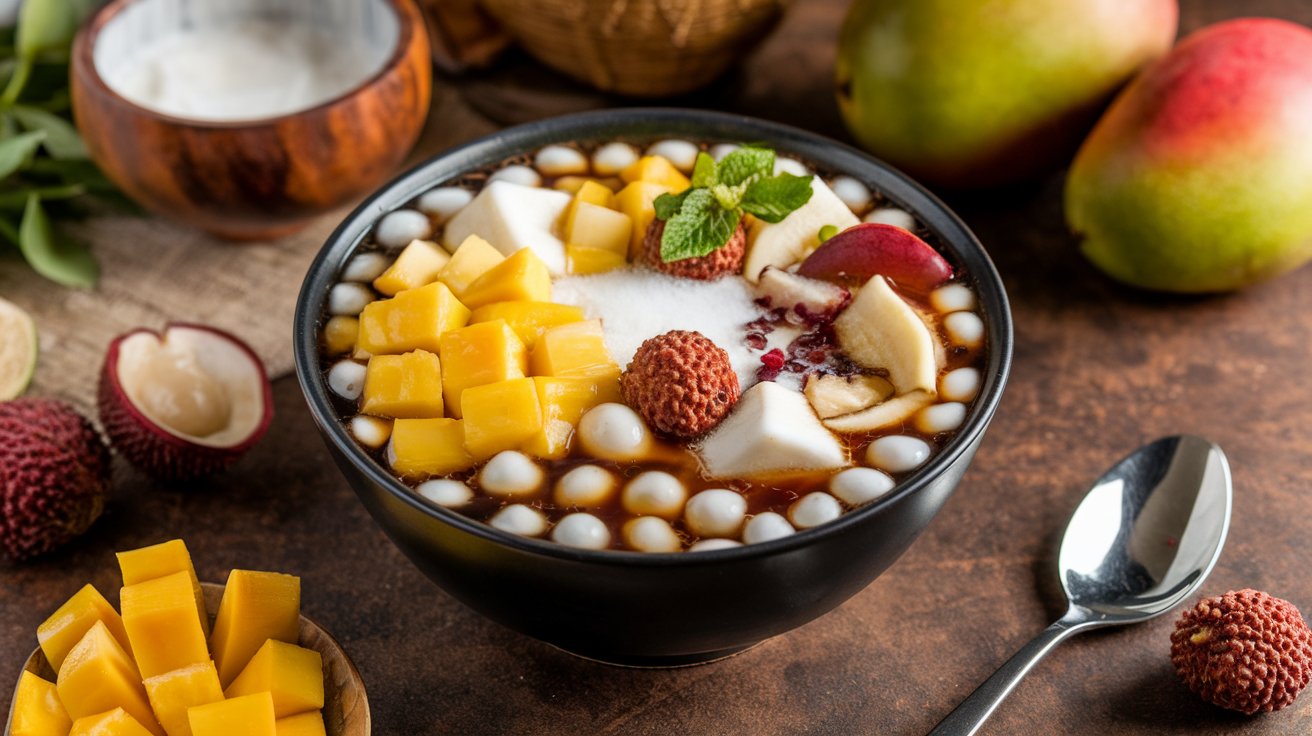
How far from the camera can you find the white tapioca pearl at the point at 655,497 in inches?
53.0

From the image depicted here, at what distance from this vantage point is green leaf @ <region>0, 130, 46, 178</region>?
2.08m

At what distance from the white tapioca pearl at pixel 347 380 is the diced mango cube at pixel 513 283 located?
0.16m

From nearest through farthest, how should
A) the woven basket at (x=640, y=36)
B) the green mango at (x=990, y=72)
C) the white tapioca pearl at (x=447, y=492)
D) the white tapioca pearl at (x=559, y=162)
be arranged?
the white tapioca pearl at (x=447, y=492)
the white tapioca pearl at (x=559, y=162)
the green mango at (x=990, y=72)
the woven basket at (x=640, y=36)

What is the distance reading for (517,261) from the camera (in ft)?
4.99

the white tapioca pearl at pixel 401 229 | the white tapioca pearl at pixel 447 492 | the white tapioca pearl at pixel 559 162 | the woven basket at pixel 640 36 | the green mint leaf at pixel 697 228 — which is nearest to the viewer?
the white tapioca pearl at pixel 447 492

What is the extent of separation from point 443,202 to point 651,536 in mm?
621

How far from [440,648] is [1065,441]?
941 millimetres

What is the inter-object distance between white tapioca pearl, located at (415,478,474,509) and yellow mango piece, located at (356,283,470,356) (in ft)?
0.59

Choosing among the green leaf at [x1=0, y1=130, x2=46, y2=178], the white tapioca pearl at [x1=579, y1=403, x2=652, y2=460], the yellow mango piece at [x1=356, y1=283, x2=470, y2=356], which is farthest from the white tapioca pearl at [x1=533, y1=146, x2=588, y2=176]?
the green leaf at [x1=0, y1=130, x2=46, y2=178]

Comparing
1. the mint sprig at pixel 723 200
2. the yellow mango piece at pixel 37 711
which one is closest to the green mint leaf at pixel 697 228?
the mint sprig at pixel 723 200

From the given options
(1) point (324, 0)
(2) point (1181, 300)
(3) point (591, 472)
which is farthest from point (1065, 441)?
(1) point (324, 0)

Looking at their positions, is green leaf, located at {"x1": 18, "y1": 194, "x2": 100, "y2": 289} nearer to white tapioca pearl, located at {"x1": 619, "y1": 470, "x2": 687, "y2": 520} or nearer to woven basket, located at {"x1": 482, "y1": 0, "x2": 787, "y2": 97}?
woven basket, located at {"x1": 482, "y1": 0, "x2": 787, "y2": 97}

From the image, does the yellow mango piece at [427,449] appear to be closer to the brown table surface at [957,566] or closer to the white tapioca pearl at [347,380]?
the white tapioca pearl at [347,380]

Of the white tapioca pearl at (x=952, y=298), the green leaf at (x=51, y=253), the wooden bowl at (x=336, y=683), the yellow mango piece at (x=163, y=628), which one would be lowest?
the green leaf at (x=51, y=253)
